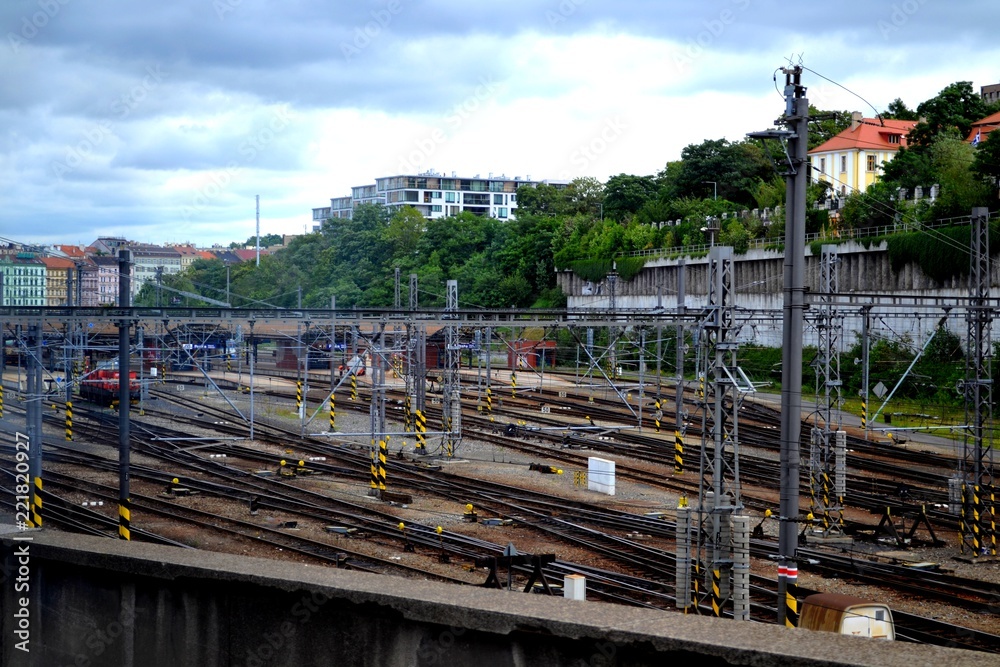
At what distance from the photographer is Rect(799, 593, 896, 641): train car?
838 centimetres

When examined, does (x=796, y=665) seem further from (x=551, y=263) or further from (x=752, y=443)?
(x=551, y=263)

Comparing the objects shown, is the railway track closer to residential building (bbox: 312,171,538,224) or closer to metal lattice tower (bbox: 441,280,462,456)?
metal lattice tower (bbox: 441,280,462,456)

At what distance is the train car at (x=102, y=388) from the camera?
36.3 m

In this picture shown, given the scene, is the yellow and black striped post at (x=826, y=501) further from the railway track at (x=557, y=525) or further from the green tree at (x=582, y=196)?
the green tree at (x=582, y=196)

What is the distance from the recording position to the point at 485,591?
3.56 m

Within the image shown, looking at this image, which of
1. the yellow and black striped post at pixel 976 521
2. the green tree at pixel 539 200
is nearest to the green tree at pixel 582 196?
the green tree at pixel 539 200

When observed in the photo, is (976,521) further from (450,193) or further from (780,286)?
(450,193)

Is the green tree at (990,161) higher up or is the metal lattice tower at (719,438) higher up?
the green tree at (990,161)

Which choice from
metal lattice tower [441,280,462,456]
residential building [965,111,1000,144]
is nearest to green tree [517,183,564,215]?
residential building [965,111,1000,144]

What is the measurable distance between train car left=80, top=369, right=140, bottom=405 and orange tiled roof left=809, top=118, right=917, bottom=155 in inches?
1485

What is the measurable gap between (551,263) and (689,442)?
27.1 m

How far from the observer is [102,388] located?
36.7 meters

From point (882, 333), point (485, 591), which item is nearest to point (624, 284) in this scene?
point (882, 333)

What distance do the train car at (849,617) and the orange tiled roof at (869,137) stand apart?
158ft
